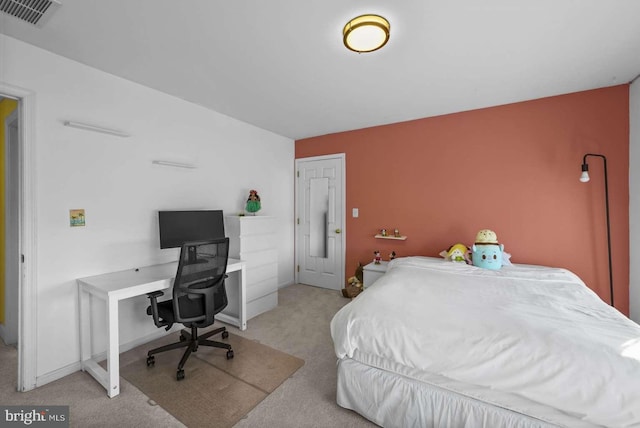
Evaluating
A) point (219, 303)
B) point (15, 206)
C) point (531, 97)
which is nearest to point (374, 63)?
point (531, 97)

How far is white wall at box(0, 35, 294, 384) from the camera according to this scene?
6.72 ft

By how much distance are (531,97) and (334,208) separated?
9.13 feet

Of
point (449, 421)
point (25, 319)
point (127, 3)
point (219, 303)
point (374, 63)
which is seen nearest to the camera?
point (449, 421)

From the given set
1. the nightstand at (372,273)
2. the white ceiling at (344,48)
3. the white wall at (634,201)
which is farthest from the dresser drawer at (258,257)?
the white wall at (634,201)

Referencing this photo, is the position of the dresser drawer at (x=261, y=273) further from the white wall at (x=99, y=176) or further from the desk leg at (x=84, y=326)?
the desk leg at (x=84, y=326)

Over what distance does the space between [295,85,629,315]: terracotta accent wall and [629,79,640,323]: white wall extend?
0.04 metres

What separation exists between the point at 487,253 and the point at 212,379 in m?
2.81

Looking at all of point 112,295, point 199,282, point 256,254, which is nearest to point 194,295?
point 199,282

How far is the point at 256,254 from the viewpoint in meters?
3.35

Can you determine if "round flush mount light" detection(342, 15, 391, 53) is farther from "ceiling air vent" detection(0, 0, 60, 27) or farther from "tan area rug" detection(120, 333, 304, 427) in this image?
"tan area rug" detection(120, 333, 304, 427)

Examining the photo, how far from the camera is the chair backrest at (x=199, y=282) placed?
2125 millimetres

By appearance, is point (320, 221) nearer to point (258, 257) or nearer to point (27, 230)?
point (258, 257)

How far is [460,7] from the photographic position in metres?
1.61

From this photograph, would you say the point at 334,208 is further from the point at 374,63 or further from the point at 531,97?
the point at 531,97
